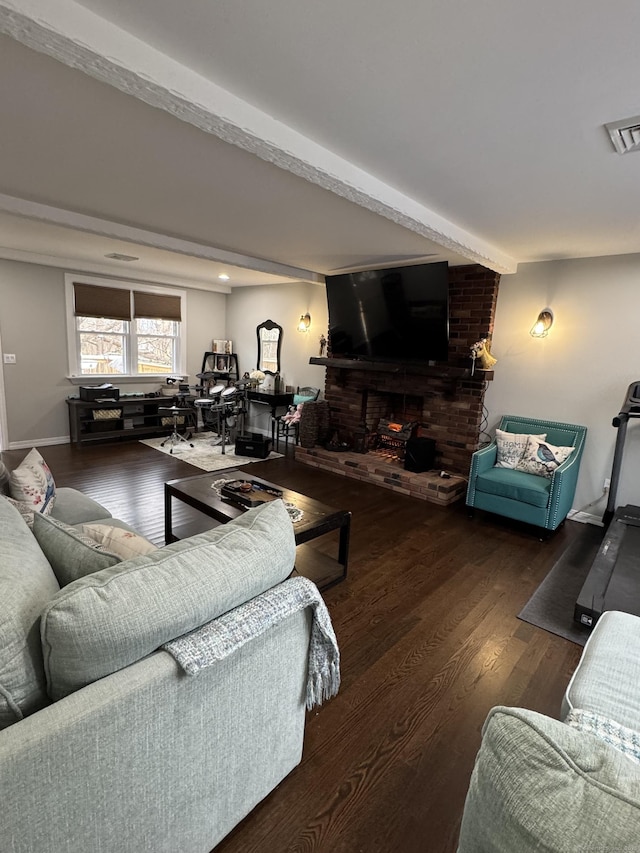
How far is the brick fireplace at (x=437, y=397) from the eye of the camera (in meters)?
4.32

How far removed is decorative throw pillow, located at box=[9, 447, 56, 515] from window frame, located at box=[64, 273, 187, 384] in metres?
4.06

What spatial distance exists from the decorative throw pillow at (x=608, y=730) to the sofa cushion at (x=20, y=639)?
134 centimetres

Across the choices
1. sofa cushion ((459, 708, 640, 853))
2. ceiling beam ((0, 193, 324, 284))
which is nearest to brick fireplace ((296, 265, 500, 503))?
ceiling beam ((0, 193, 324, 284))

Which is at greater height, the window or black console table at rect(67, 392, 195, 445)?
the window

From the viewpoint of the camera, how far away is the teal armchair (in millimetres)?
3426

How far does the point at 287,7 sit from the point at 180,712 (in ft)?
6.34

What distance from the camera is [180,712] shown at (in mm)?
1043

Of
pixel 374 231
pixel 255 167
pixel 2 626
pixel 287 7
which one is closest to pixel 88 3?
pixel 287 7

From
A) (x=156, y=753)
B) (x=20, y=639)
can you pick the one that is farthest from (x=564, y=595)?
(x=20, y=639)

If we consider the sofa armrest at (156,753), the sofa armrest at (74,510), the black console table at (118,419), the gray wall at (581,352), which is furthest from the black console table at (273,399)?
the sofa armrest at (156,753)

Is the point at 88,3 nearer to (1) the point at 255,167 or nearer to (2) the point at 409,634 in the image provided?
(1) the point at 255,167

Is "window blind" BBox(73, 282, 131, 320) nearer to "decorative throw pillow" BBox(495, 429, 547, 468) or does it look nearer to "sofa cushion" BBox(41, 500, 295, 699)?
"decorative throw pillow" BBox(495, 429, 547, 468)

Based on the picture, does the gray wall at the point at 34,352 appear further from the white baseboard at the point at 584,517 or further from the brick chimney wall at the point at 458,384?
the white baseboard at the point at 584,517

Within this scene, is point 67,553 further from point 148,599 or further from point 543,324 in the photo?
point 543,324
